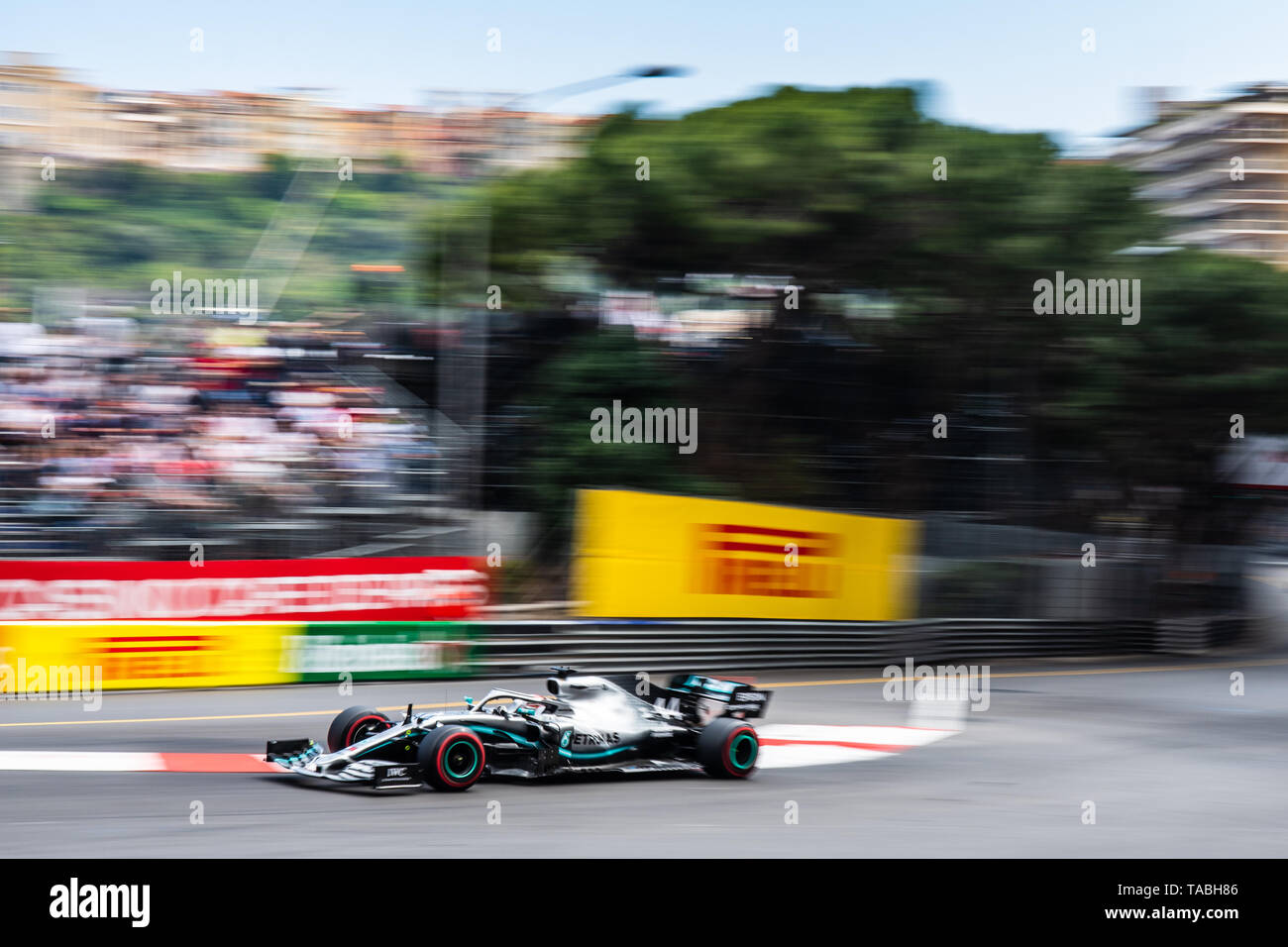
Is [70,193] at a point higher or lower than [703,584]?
higher

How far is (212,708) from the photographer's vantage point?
13.5 metres

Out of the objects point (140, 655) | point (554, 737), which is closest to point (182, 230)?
point (140, 655)

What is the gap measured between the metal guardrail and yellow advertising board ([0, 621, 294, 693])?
8.74 ft

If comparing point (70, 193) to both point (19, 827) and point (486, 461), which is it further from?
point (19, 827)

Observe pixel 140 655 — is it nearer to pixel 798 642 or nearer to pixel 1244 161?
pixel 798 642

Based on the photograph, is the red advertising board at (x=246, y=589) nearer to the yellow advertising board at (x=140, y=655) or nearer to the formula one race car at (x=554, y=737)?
the yellow advertising board at (x=140, y=655)

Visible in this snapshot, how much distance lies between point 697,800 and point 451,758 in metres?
1.73

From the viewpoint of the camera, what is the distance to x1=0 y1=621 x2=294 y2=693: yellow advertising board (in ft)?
45.3

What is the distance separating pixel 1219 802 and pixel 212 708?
366 inches

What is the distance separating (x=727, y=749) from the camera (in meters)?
10.0

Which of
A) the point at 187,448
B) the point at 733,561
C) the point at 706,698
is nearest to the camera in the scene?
the point at 706,698

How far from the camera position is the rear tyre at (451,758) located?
868cm

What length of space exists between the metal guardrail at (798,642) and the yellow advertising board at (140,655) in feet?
8.74

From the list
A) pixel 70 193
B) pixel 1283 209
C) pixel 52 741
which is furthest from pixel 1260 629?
pixel 1283 209
